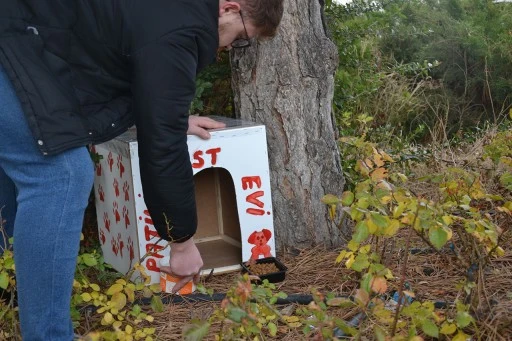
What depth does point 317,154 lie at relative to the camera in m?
3.52

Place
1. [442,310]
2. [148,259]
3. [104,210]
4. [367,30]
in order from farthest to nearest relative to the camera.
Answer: [367,30]
[104,210]
[148,259]
[442,310]

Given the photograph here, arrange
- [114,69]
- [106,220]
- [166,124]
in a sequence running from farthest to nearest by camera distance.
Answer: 1. [106,220]
2. [114,69]
3. [166,124]

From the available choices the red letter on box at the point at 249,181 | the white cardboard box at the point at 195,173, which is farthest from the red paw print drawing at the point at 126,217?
the red letter on box at the point at 249,181

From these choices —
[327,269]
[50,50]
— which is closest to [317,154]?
[327,269]

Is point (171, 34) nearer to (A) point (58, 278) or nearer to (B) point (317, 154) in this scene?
(A) point (58, 278)

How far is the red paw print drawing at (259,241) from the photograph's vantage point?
10.8 feet

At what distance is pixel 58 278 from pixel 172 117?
1.88ft

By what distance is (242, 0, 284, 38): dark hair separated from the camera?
2.47 meters

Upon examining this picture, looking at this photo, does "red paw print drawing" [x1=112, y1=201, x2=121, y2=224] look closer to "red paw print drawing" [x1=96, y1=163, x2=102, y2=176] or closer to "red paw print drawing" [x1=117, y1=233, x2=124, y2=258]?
"red paw print drawing" [x1=117, y1=233, x2=124, y2=258]

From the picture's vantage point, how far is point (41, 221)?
2.14m

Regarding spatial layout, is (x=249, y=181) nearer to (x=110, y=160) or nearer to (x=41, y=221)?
(x=110, y=160)

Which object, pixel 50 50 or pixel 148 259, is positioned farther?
pixel 148 259

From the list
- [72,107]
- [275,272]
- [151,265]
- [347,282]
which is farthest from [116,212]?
[72,107]

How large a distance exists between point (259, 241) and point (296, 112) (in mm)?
617
